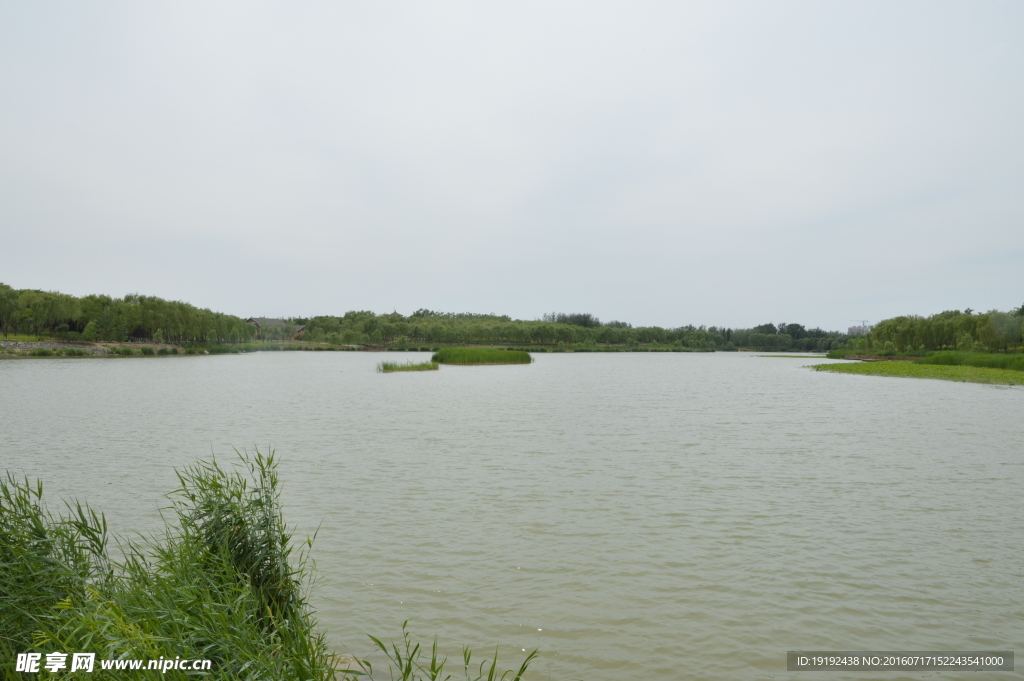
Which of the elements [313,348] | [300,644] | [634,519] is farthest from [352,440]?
[313,348]

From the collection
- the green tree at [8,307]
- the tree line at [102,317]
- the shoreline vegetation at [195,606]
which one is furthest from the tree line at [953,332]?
the green tree at [8,307]

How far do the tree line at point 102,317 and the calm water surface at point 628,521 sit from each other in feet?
284

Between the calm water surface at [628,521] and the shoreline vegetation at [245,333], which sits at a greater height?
the shoreline vegetation at [245,333]

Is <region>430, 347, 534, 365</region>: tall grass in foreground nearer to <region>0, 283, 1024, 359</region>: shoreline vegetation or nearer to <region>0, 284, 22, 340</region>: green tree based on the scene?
<region>0, 283, 1024, 359</region>: shoreline vegetation

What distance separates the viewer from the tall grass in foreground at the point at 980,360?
56944 mm

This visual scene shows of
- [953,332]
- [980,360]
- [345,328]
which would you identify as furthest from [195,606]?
[345,328]

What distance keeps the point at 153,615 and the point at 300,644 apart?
1159 millimetres

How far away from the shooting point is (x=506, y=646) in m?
6.42

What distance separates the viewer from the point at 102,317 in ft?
342

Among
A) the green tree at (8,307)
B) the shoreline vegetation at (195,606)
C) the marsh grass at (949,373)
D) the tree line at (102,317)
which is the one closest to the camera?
the shoreline vegetation at (195,606)

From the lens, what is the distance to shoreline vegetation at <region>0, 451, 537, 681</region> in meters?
4.42

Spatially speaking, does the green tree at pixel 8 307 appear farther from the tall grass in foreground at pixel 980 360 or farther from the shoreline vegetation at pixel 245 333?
the tall grass in foreground at pixel 980 360

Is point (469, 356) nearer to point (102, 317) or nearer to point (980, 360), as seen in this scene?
point (980, 360)

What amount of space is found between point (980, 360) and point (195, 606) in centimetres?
7721
